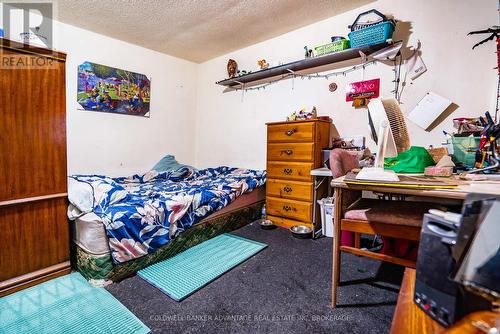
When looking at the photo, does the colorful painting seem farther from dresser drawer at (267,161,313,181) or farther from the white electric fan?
the white electric fan

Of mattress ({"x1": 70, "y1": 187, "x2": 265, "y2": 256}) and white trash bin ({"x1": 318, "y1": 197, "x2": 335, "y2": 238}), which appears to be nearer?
mattress ({"x1": 70, "y1": 187, "x2": 265, "y2": 256})

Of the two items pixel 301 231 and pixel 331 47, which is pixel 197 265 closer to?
pixel 301 231

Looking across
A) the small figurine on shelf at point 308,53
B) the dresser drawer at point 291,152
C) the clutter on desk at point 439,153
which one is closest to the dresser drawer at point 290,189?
the dresser drawer at point 291,152

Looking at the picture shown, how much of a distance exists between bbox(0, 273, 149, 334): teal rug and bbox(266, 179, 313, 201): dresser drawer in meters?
1.76

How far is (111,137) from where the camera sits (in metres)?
3.25

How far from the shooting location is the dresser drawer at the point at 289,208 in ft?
8.15

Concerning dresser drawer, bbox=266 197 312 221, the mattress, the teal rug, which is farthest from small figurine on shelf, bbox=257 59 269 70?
the teal rug

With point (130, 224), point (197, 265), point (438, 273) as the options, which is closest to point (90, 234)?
point (130, 224)

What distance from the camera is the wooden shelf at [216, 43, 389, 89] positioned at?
7.80 feet

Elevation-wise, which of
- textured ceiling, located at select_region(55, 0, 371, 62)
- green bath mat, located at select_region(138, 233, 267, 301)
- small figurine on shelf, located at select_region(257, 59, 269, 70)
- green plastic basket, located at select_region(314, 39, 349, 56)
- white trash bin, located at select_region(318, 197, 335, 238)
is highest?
textured ceiling, located at select_region(55, 0, 371, 62)

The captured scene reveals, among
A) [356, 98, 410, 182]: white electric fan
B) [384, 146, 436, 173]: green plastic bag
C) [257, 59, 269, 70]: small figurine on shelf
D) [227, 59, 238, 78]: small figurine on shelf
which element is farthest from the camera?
[227, 59, 238, 78]: small figurine on shelf

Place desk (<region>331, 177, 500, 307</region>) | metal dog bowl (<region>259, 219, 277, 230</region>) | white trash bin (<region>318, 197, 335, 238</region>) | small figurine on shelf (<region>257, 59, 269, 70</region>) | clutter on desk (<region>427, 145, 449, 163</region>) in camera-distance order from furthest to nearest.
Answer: small figurine on shelf (<region>257, 59, 269, 70</region>), metal dog bowl (<region>259, 219, 277, 230</region>), white trash bin (<region>318, 197, 335, 238</region>), clutter on desk (<region>427, 145, 449, 163</region>), desk (<region>331, 177, 500, 307</region>)

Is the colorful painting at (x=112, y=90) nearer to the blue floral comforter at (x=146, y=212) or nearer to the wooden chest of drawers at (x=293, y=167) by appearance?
the blue floral comforter at (x=146, y=212)

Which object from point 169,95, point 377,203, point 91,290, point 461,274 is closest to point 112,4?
point 169,95
